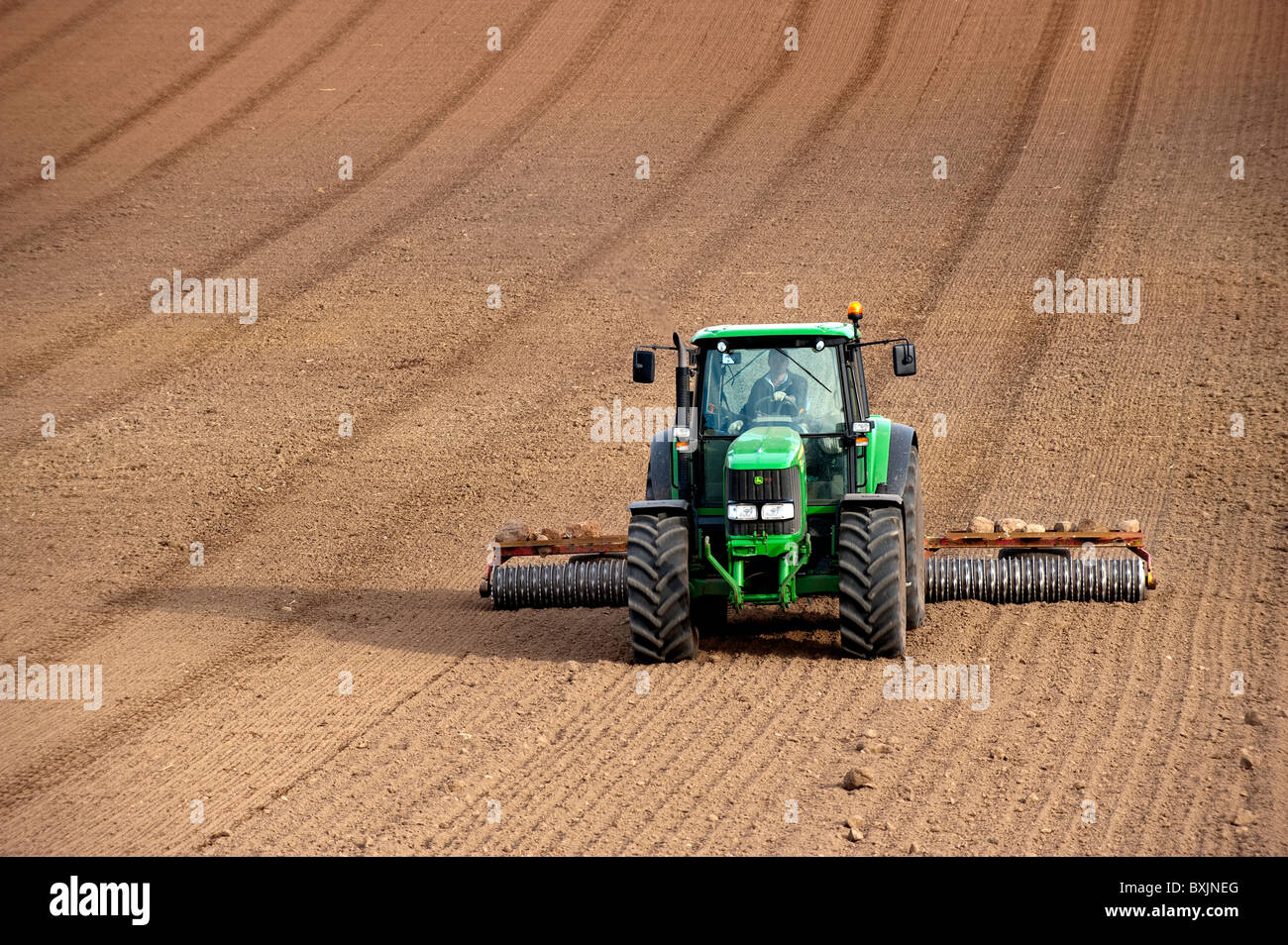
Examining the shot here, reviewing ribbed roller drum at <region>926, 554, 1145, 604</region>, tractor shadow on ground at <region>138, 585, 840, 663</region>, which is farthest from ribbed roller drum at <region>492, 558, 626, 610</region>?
ribbed roller drum at <region>926, 554, 1145, 604</region>

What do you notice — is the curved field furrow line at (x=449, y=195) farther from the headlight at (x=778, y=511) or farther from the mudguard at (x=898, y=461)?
the headlight at (x=778, y=511)

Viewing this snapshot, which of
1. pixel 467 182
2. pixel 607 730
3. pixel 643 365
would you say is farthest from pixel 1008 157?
pixel 607 730

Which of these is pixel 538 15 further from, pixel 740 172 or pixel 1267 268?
pixel 1267 268

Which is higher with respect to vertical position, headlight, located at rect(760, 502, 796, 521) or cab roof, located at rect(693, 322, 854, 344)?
cab roof, located at rect(693, 322, 854, 344)

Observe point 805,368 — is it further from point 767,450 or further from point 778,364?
point 767,450

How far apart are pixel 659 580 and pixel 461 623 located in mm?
2497

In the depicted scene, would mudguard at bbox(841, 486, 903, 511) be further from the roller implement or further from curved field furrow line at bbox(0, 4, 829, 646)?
curved field furrow line at bbox(0, 4, 829, 646)

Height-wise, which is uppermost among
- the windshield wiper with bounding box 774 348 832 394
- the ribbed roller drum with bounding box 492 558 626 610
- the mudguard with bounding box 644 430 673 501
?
the windshield wiper with bounding box 774 348 832 394

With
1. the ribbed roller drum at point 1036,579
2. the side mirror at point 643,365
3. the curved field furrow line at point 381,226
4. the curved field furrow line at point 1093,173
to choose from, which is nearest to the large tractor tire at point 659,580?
the side mirror at point 643,365

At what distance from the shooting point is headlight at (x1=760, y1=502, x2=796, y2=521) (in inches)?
363

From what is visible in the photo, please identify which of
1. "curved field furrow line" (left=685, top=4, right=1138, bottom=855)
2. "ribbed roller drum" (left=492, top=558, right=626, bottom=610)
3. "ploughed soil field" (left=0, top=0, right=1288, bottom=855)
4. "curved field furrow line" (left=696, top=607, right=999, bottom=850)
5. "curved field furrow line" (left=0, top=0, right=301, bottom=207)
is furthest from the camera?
"curved field furrow line" (left=0, top=0, right=301, bottom=207)

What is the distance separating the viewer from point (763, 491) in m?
9.20

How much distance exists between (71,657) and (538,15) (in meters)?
20.8

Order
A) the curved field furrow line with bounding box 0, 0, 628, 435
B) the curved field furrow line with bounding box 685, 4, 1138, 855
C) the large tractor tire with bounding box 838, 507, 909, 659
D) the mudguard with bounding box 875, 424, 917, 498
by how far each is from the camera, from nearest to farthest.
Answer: the large tractor tire with bounding box 838, 507, 909, 659 < the mudguard with bounding box 875, 424, 917, 498 < the curved field furrow line with bounding box 0, 0, 628, 435 < the curved field furrow line with bounding box 685, 4, 1138, 855
